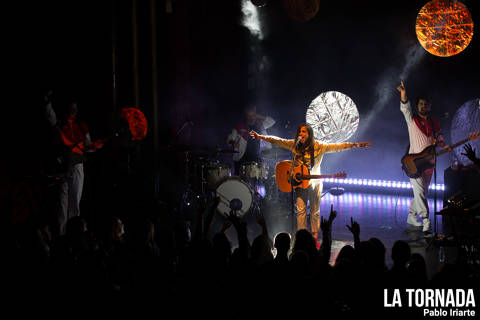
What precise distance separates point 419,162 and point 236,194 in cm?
343

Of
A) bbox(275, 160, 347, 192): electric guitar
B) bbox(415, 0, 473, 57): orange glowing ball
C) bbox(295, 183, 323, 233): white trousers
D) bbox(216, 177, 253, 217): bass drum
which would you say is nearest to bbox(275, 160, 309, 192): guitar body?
bbox(275, 160, 347, 192): electric guitar

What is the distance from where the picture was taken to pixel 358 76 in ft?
46.8

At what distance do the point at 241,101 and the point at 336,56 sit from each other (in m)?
3.02

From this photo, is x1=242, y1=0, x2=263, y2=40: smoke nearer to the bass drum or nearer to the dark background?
the dark background

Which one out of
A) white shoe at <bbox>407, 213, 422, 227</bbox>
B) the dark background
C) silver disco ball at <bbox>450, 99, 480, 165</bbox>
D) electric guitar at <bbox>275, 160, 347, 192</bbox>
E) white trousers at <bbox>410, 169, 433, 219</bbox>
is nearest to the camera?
electric guitar at <bbox>275, 160, 347, 192</bbox>

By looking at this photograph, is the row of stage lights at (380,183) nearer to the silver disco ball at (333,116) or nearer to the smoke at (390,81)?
the smoke at (390,81)

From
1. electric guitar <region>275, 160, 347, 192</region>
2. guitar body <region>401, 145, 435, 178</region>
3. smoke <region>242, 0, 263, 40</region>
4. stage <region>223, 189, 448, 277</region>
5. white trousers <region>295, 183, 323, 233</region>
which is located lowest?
stage <region>223, 189, 448, 277</region>

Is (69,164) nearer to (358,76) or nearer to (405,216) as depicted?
→ (405,216)

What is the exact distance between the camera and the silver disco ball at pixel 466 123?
392 inches

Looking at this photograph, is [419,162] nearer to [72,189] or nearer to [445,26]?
[445,26]

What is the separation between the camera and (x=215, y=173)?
10023mm

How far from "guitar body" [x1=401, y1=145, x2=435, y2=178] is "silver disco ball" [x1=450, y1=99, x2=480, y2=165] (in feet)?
4.45


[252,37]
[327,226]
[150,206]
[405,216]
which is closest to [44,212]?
[150,206]

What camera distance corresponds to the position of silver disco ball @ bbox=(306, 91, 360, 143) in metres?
11.1
